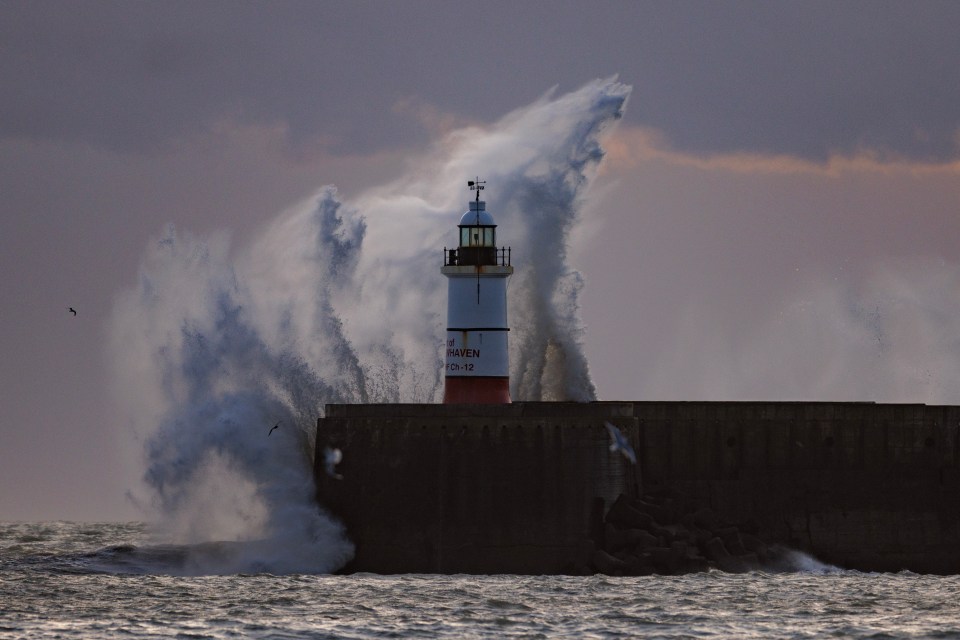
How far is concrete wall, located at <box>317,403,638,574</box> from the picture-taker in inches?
1390

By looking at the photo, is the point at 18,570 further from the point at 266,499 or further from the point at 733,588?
the point at 733,588

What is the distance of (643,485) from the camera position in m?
36.8

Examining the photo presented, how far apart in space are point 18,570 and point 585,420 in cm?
1046

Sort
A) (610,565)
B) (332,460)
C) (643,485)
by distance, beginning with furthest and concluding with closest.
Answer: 1. (643,485)
2. (332,460)
3. (610,565)

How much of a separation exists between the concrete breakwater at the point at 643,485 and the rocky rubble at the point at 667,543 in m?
0.04

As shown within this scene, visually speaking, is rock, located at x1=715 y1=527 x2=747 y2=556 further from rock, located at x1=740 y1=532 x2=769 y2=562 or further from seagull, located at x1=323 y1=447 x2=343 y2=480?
seagull, located at x1=323 y1=447 x2=343 y2=480

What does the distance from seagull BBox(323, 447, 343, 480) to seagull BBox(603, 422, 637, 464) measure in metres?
4.68

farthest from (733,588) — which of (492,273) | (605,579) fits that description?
(492,273)

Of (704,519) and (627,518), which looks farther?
(704,519)

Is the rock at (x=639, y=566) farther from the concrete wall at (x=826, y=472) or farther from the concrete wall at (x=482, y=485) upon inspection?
the concrete wall at (x=826, y=472)

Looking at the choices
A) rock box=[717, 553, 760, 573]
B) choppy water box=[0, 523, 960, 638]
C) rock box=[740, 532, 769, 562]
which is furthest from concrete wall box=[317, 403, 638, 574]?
rock box=[740, 532, 769, 562]

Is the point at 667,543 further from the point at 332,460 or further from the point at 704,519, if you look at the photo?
the point at 332,460

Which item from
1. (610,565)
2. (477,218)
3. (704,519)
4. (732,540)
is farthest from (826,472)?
(477,218)

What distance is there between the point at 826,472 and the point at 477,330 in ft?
22.2
